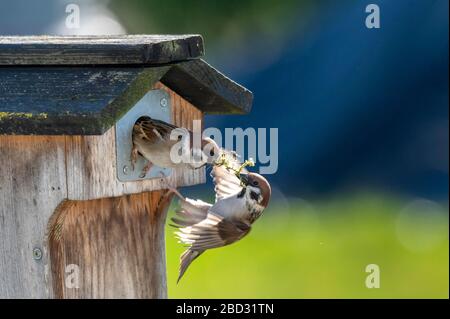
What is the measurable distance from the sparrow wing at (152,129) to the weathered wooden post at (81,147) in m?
0.03

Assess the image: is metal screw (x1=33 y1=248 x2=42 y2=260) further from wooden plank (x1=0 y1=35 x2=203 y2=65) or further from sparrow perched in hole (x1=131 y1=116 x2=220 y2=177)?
wooden plank (x1=0 y1=35 x2=203 y2=65)

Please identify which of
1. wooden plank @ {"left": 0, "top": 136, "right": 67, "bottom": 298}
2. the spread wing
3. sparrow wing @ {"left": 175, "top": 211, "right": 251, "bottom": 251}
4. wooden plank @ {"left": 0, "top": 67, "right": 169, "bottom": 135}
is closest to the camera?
wooden plank @ {"left": 0, "top": 67, "right": 169, "bottom": 135}

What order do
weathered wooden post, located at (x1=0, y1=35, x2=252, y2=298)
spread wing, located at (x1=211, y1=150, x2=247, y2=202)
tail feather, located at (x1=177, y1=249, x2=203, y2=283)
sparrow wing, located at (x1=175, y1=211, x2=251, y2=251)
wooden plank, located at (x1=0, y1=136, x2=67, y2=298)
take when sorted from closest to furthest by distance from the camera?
weathered wooden post, located at (x1=0, y1=35, x2=252, y2=298) < wooden plank, located at (x1=0, y1=136, x2=67, y2=298) < sparrow wing, located at (x1=175, y1=211, x2=251, y2=251) < tail feather, located at (x1=177, y1=249, x2=203, y2=283) < spread wing, located at (x1=211, y1=150, x2=247, y2=202)

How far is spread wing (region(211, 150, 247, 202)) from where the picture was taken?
4.70m

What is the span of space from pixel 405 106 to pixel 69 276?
3637 mm

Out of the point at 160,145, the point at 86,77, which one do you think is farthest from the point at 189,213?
the point at 86,77

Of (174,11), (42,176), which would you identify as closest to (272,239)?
(174,11)

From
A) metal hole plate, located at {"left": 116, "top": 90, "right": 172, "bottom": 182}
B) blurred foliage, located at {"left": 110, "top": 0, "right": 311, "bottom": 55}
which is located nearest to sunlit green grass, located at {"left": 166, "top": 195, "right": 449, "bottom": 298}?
blurred foliage, located at {"left": 110, "top": 0, "right": 311, "bottom": 55}

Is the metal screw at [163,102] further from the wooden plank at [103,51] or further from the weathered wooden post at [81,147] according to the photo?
the wooden plank at [103,51]

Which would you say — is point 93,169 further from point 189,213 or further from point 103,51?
point 189,213

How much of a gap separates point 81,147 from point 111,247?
1.77ft

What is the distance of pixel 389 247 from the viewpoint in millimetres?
7539

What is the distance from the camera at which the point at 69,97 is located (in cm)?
399

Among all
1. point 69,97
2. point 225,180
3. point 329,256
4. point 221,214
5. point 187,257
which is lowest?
point 329,256
